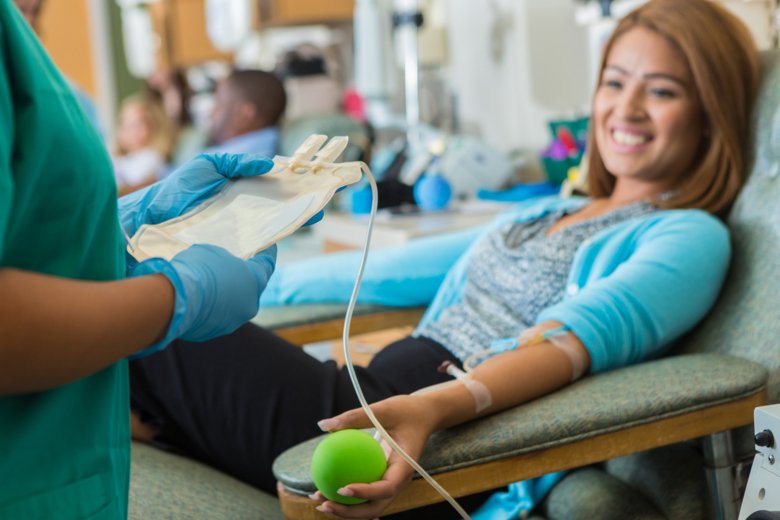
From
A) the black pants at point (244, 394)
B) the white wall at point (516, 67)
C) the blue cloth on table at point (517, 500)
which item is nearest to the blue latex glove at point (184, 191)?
the black pants at point (244, 394)

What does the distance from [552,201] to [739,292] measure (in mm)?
441

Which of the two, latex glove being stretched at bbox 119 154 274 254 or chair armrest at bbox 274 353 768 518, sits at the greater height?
latex glove being stretched at bbox 119 154 274 254

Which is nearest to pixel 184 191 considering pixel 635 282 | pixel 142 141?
pixel 635 282

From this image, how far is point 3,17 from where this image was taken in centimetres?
74

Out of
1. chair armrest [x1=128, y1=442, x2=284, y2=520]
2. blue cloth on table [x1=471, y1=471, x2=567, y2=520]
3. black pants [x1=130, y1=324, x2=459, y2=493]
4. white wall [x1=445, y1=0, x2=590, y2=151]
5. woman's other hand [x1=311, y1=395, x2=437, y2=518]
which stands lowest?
blue cloth on table [x1=471, y1=471, x2=567, y2=520]

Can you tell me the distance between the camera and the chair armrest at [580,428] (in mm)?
1061

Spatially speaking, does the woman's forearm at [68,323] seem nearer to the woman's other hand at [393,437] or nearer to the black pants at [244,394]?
the woman's other hand at [393,437]

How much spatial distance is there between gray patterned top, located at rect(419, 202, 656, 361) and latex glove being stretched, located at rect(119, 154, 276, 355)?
0.64 m

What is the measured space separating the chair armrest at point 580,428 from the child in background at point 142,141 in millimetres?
3828

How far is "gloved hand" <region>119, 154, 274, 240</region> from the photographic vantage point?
1.02 m

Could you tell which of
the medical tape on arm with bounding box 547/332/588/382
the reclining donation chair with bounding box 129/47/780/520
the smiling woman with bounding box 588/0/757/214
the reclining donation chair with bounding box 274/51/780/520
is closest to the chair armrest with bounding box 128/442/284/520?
the reclining donation chair with bounding box 129/47/780/520

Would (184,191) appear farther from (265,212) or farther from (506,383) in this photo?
(506,383)

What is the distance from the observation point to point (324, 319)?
182 cm

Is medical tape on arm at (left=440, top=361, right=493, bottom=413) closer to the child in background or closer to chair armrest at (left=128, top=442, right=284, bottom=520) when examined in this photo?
chair armrest at (left=128, top=442, right=284, bottom=520)
